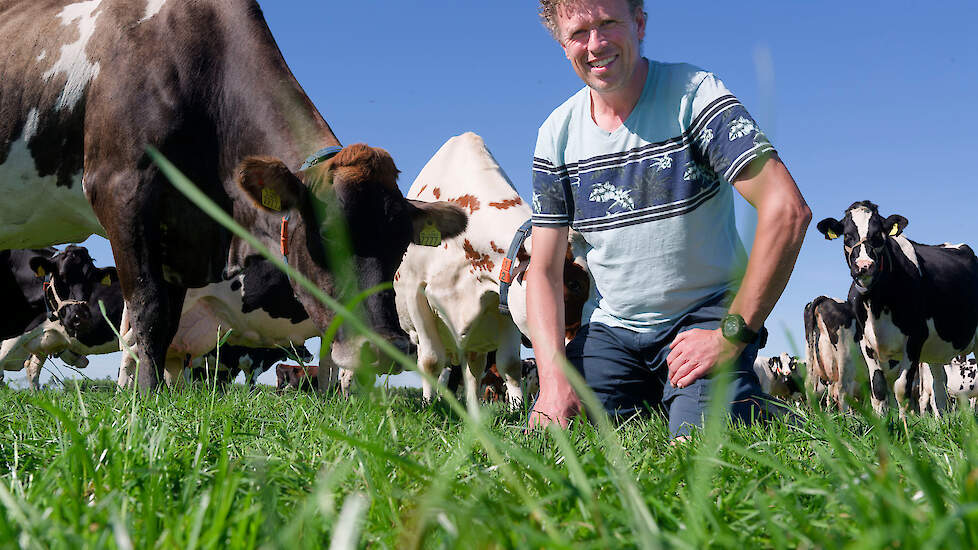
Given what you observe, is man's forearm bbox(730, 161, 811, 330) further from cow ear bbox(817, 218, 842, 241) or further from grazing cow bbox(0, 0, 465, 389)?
cow ear bbox(817, 218, 842, 241)

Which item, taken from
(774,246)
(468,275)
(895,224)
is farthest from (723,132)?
(895,224)

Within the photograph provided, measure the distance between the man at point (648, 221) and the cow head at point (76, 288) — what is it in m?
10.9

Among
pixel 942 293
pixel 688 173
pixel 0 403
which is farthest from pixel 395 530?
pixel 942 293

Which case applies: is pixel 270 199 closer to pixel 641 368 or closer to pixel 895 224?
pixel 641 368

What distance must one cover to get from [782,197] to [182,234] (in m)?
3.74

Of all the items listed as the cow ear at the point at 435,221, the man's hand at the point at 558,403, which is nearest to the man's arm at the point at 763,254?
the man's hand at the point at 558,403

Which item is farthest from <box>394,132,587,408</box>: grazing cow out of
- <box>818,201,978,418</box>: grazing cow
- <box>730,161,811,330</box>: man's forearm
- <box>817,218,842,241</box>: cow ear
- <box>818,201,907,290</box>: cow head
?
<box>817,218,842,241</box>: cow ear

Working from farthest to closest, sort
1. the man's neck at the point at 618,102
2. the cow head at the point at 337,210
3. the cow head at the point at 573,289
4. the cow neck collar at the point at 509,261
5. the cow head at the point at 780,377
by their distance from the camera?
the cow head at the point at 780,377 → the cow head at the point at 573,289 → the cow neck collar at the point at 509,261 → the cow head at the point at 337,210 → the man's neck at the point at 618,102

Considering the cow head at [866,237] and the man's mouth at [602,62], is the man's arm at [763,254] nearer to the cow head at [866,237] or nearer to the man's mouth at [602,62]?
the man's mouth at [602,62]

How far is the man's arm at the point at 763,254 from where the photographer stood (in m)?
2.63

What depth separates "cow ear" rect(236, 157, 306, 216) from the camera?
14.3ft

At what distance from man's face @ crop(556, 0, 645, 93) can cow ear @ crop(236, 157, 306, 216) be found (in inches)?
78.9

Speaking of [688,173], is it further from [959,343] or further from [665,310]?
[959,343]

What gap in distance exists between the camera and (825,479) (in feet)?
4.08
